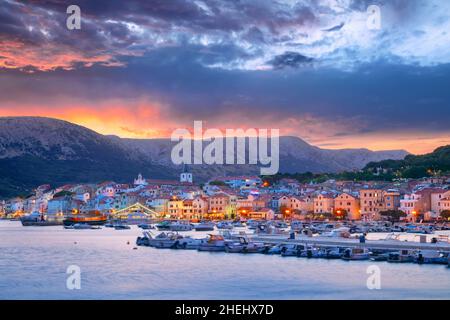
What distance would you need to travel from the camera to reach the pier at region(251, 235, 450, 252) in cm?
1892

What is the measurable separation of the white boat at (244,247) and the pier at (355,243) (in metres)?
0.71

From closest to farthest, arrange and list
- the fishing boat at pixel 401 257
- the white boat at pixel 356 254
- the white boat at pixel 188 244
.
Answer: the fishing boat at pixel 401 257 → the white boat at pixel 356 254 → the white boat at pixel 188 244

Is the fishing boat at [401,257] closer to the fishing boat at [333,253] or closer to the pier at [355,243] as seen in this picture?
the pier at [355,243]

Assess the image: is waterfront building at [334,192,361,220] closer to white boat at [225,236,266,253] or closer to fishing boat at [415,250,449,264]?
white boat at [225,236,266,253]

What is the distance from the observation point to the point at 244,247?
22656mm

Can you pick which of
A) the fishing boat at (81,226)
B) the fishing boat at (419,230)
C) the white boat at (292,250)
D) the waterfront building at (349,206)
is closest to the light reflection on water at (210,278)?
the white boat at (292,250)

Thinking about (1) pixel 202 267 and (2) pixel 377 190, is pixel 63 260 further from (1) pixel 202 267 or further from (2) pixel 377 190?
(2) pixel 377 190

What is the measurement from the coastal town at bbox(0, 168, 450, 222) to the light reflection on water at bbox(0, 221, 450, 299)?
22853 mm

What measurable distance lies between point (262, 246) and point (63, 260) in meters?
6.53

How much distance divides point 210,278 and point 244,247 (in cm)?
626

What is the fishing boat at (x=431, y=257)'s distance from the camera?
17.7 metres

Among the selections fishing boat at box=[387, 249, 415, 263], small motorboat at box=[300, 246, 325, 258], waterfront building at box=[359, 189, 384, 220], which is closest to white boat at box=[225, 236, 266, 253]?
small motorboat at box=[300, 246, 325, 258]

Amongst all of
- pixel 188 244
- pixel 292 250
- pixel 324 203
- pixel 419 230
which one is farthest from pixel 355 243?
pixel 324 203
